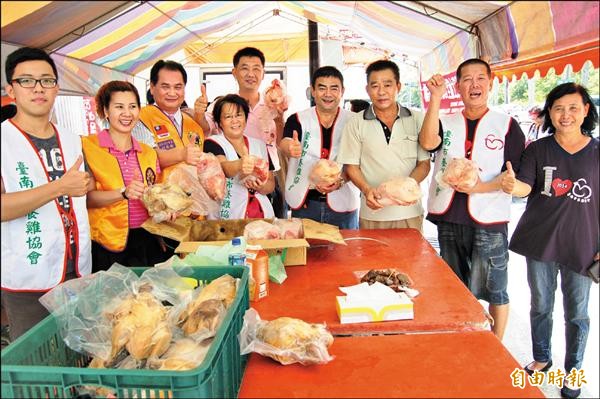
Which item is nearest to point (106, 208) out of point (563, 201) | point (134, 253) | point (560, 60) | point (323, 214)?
point (134, 253)

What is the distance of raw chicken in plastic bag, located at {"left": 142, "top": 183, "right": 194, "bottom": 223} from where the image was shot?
1801mm

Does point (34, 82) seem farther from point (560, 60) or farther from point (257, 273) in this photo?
point (560, 60)

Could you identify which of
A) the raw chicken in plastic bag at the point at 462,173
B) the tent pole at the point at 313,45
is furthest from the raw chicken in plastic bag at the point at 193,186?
the tent pole at the point at 313,45

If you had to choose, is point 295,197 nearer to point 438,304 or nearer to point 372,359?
point 438,304

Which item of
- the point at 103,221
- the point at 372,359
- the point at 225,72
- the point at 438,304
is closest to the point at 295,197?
the point at 103,221

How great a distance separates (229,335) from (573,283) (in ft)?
6.61

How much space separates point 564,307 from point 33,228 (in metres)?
2.56

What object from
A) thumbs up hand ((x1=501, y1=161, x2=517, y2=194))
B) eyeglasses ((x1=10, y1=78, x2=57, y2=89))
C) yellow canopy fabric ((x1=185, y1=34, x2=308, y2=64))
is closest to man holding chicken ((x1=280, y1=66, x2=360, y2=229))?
thumbs up hand ((x1=501, y1=161, x2=517, y2=194))

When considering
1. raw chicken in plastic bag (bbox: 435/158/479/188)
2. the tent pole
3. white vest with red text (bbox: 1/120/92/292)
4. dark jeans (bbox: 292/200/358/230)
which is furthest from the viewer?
the tent pole

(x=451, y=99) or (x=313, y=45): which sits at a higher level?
(x=313, y=45)

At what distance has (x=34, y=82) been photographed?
1.14m

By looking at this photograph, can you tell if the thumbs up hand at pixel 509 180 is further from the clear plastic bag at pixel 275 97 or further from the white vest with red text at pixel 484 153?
the clear plastic bag at pixel 275 97

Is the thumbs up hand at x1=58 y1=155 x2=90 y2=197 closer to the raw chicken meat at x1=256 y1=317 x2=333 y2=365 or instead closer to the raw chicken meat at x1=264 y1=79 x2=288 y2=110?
the raw chicken meat at x1=256 y1=317 x2=333 y2=365

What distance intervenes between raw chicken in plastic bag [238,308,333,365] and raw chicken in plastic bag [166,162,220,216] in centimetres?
96
